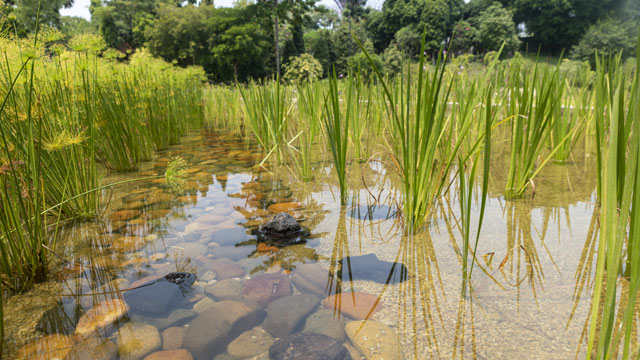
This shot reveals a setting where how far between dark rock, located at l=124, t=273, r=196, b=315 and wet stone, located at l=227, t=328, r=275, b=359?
0.94ft

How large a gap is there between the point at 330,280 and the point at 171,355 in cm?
54

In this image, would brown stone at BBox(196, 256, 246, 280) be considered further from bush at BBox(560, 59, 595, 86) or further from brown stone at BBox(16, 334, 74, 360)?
bush at BBox(560, 59, 595, 86)

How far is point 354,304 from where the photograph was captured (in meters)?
1.06

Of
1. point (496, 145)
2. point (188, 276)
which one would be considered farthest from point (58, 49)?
point (496, 145)

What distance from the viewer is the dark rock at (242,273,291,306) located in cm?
112

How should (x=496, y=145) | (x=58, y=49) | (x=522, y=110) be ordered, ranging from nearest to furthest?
(x=58, y=49) < (x=522, y=110) < (x=496, y=145)

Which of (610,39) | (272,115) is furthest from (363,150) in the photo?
(610,39)

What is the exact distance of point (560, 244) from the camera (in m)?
1.36

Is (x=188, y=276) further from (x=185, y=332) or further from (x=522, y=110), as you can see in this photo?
(x=522, y=110)

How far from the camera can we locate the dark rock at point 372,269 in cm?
120

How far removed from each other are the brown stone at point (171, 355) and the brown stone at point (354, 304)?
0.42 meters

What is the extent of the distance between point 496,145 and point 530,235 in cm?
218

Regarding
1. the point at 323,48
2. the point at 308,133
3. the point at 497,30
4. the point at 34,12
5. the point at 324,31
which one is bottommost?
the point at 308,133

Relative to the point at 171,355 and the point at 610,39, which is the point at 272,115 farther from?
the point at 610,39
